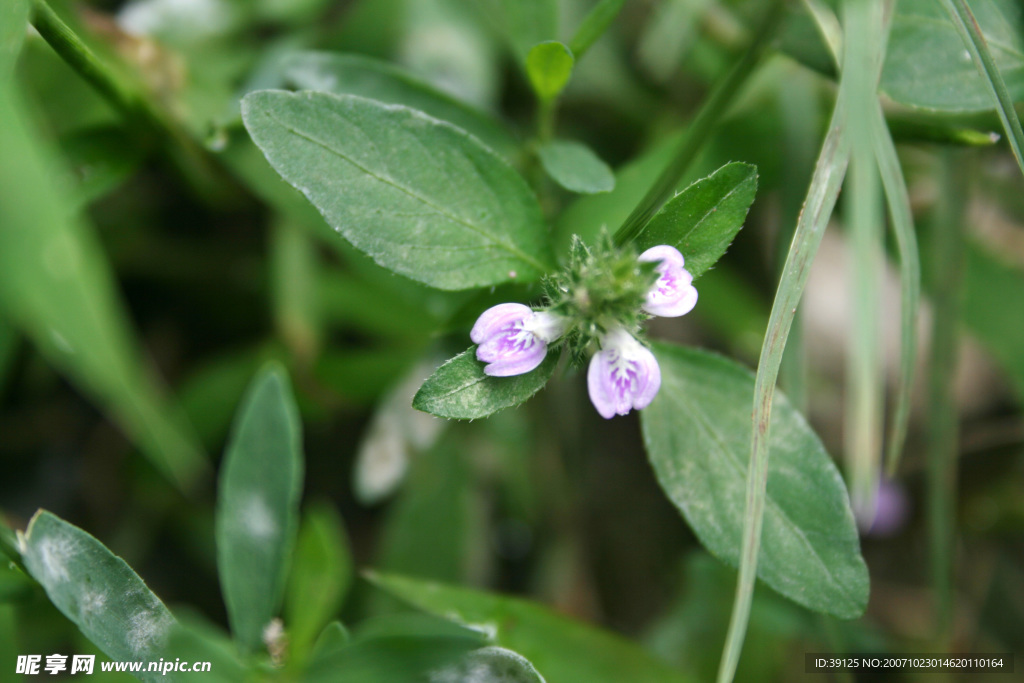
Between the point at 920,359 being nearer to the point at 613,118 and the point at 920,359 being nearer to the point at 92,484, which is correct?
the point at 613,118

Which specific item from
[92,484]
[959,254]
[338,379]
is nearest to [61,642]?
[92,484]

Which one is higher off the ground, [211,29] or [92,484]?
[211,29]

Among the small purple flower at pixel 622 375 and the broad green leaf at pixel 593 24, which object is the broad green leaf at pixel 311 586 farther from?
the broad green leaf at pixel 593 24

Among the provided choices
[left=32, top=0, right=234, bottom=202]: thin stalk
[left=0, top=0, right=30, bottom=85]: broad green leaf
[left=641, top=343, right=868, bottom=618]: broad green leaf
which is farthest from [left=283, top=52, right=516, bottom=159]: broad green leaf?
[left=641, top=343, right=868, bottom=618]: broad green leaf

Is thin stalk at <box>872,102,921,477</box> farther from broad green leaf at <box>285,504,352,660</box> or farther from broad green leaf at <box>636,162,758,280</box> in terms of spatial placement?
broad green leaf at <box>285,504,352,660</box>

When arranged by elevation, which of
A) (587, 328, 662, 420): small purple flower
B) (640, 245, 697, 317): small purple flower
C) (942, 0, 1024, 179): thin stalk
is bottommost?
(587, 328, 662, 420): small purple flower

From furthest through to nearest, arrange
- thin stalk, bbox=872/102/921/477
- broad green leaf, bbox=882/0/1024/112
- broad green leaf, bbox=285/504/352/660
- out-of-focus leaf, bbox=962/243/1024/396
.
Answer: out-of-focus leaf, bbox=962/243/1024/396
broad green leaf, bbox=285/504/352/660
broad green leaf, bbox=882/0/1024/112
thin stalk, bbox=872/102/921/477
